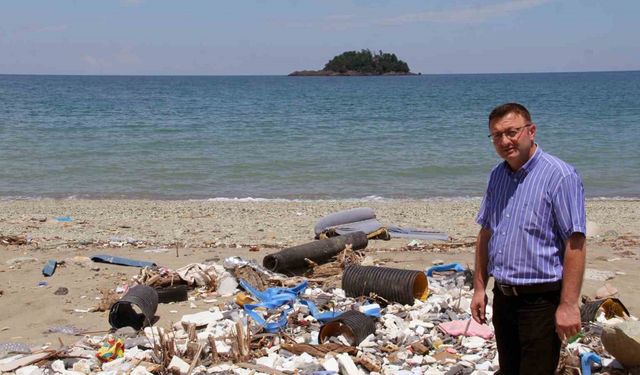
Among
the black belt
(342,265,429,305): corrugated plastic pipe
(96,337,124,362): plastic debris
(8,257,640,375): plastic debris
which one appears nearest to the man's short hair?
the black belt

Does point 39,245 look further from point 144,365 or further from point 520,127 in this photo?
point 520,127

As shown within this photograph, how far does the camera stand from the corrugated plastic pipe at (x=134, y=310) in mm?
6691

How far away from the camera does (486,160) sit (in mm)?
22453

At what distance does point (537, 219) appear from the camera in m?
3.64

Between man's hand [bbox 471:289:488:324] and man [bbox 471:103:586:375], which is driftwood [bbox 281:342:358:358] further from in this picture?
man [bbox 471:103:586:375]

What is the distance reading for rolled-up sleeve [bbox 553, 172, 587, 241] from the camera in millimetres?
3535

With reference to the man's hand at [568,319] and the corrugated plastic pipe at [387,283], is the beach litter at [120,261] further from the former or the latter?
the man's hand at [568,319]

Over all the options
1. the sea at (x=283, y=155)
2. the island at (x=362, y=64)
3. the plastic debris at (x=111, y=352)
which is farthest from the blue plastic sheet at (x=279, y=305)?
the island at (x=362, y=64)

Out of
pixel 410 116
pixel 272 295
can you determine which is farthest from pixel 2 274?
pixel 410 116

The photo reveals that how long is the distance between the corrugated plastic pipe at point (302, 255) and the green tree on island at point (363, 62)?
15126cm

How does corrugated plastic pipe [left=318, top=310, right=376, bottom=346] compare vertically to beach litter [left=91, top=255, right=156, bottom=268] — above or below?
above

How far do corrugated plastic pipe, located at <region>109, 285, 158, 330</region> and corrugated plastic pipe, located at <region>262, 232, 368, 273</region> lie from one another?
5.67 feet

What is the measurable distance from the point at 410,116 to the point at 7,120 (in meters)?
21.1

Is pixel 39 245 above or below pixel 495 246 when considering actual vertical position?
below
